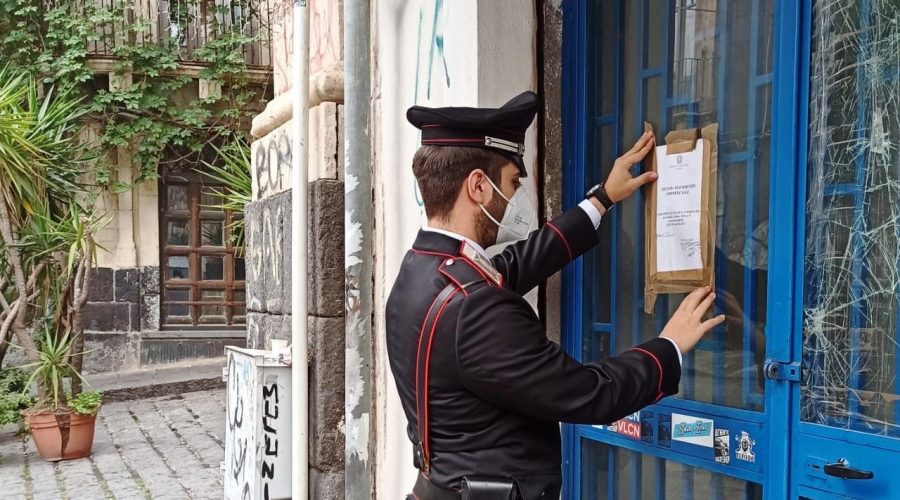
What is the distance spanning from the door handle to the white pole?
2289 mm

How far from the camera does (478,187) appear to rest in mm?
2205

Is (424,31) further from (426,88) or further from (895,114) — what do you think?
(895,114)

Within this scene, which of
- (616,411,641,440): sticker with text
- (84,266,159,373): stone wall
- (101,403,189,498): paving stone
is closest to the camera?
(616,411,641,440): sticker with text

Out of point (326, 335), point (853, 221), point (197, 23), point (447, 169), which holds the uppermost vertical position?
point (197, 23)

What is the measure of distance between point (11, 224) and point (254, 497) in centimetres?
503

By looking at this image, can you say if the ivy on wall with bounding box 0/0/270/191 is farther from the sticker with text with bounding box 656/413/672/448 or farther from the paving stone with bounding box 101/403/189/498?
the sticker with text with bounding box 656/413/672/448

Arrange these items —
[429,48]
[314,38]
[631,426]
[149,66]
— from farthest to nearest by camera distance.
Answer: [149,66] < [314,38] < [429,48] < [631,426]

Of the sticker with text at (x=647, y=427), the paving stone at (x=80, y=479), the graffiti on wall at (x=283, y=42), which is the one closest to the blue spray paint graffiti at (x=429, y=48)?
the sticker with text at (x=647, y=427)

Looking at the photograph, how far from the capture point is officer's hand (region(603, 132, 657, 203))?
8.31ft

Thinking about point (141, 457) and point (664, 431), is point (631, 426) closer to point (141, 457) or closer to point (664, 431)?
point (664, 431)

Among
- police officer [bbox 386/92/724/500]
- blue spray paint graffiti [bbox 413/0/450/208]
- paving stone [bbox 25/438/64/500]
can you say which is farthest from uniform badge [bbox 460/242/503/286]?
paving stone [bbox 25/438/64/500]

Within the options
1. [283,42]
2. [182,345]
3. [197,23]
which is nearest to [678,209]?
[283,42]

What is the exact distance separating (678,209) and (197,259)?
1084 cm

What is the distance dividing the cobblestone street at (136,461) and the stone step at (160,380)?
0.75 metres
